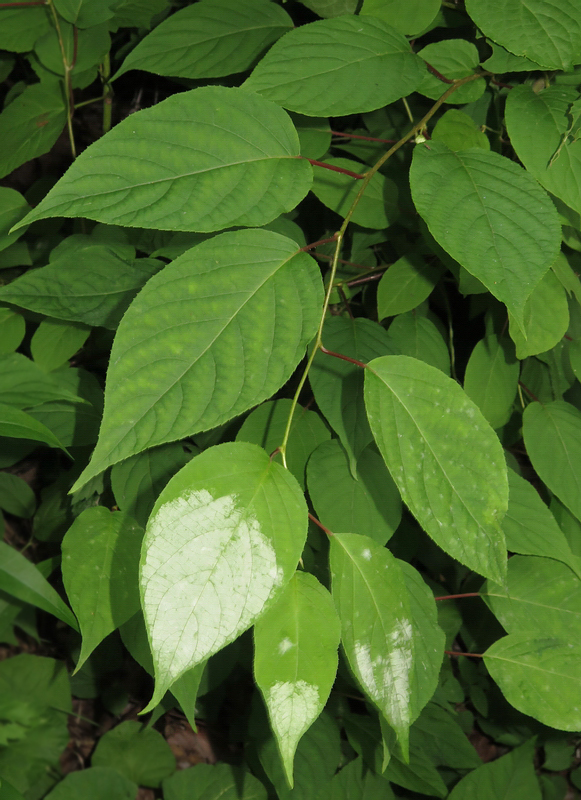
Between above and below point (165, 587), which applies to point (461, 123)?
above

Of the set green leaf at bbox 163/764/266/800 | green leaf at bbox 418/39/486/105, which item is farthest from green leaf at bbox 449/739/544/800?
green leaf at bbox 418/39/486/105

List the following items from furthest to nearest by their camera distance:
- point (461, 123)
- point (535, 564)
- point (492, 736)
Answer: point (492, 736) → point (535, 564) → point (461, 123)

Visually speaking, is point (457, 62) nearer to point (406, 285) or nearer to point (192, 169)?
point (406, 285)

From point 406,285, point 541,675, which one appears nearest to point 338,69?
point 406,285

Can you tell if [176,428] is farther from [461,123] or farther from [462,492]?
[461,123]

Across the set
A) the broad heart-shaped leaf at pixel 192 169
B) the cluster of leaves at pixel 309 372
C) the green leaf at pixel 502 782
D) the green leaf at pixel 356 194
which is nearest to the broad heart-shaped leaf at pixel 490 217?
the cluster of leaves at pixel 309 372

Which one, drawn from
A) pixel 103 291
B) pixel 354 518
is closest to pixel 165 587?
pixel 354 518
